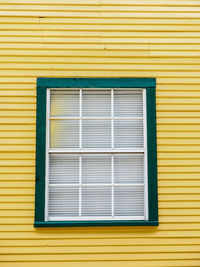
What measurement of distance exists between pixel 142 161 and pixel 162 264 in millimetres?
1398

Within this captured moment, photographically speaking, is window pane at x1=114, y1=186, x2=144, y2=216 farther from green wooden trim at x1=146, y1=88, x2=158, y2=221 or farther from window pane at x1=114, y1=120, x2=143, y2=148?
window pane at x1=114, y1=120, x2=143, y2=148

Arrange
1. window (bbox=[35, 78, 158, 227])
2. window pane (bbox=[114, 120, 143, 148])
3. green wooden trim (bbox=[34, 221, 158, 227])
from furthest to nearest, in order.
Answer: window pane (bbox=[114, 120, 143, 148]) < window (bbox=[35, 78, 158, 227]) < green wooden trim (bbox=[34, 221, 158, 227])

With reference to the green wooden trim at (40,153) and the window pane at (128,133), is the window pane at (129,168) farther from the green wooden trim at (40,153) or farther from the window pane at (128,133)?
the green wooden trim at (40,153)

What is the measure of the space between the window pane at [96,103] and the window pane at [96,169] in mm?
620

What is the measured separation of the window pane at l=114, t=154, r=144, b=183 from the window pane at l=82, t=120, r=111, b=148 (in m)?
0.28

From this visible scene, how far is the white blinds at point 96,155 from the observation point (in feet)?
13.1

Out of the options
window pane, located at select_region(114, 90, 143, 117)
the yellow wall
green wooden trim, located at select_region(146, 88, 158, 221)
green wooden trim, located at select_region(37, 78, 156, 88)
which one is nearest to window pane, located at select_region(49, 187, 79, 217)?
the yellow wall

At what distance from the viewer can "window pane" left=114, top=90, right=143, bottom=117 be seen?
4109 mm

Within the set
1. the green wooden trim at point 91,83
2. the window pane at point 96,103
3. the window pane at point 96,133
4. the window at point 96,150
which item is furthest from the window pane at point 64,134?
the green wooden trim at point 91,83

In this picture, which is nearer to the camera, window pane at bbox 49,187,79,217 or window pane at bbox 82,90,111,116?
window pane at bbox 49,187,79,217

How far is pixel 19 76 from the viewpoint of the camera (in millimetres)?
4078

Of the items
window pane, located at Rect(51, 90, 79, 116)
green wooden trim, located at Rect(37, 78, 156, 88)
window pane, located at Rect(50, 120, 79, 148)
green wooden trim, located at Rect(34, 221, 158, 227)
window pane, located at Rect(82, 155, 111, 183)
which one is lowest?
green wooden trim, located at Rect(34, 221, 158, 227)
